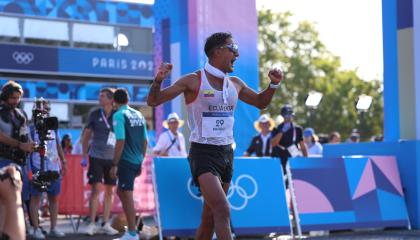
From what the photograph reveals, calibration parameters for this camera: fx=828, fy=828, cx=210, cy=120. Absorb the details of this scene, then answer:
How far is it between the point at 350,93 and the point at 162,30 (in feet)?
175

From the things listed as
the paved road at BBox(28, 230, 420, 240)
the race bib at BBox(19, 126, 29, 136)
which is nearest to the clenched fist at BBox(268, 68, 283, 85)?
the race bib at BBox(19, 126, 29, 136)

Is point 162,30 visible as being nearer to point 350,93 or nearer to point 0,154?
point 0,154

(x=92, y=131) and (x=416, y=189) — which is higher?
(x=92, y=131)

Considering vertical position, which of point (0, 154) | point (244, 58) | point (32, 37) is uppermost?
point (32, 37)

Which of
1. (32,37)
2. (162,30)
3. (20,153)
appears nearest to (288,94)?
(32,37)

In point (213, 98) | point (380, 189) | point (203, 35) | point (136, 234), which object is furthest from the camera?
point (203, 35)

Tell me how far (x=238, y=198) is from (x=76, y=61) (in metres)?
22.6

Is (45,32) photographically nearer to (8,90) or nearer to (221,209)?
(8,90)

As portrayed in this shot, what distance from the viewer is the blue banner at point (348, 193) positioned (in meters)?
10.9

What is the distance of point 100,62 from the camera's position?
3244 centimetres

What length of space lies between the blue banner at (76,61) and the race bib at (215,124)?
77.7 ft

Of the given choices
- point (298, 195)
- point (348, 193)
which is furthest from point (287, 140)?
point (298, 195)

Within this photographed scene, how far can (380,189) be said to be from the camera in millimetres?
11609

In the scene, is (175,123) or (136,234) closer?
(136,234)
